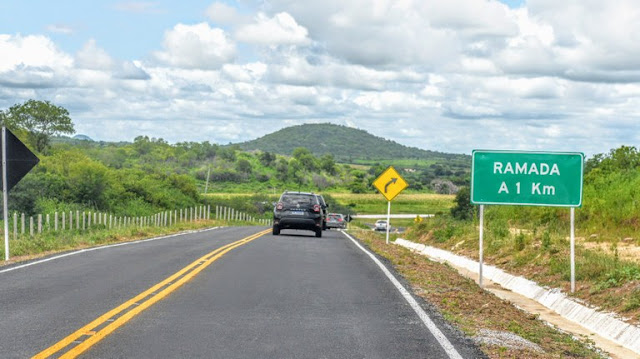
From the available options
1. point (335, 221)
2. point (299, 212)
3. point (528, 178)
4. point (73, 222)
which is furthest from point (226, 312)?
point (335, 221)

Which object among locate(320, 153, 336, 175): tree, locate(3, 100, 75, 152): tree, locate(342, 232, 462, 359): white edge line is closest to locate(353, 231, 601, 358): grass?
locate(342, 232, 462, 359): white edge line

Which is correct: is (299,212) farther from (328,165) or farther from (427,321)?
(328,165)

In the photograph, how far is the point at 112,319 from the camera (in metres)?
9.53

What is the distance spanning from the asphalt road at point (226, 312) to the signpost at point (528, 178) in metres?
2.68

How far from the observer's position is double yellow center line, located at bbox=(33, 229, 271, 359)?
7746mm

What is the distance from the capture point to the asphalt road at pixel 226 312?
807 cm

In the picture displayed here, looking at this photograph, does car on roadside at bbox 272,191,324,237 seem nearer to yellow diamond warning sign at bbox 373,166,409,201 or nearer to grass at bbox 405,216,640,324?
yellow diamond warning sign at bbox 373,166,409,201

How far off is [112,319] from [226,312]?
1494 millimetres

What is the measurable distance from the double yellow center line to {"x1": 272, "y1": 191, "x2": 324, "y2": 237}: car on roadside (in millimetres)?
15762

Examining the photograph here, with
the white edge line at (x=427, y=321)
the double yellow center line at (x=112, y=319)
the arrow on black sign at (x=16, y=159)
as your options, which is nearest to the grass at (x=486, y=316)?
the white edge line at (x=427, y=321)

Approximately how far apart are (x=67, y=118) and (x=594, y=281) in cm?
10160

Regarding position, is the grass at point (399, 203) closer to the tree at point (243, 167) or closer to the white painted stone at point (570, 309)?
the tree at point (243, 167)

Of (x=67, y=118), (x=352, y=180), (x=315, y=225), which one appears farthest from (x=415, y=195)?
(x=315, y=225)

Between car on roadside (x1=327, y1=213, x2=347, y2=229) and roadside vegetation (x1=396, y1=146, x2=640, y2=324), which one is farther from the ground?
roadside vegetation (x1=396, y1=146, x2=640, y2=324)
